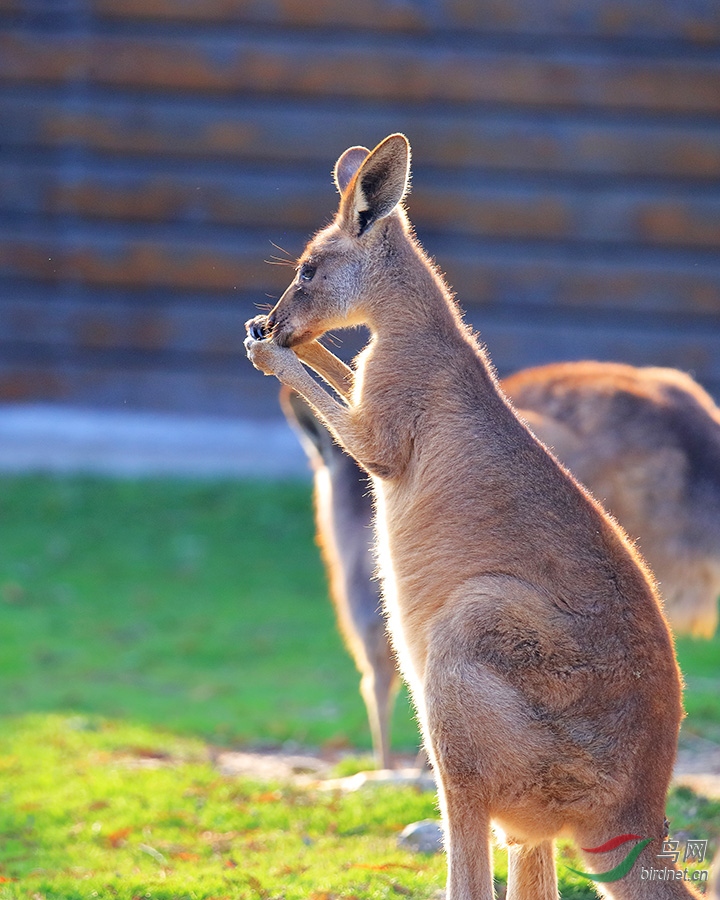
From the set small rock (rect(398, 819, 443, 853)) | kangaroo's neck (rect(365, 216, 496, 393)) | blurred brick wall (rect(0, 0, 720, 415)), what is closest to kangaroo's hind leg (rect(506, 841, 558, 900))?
small rock (rect(398, 819, 443, 853))

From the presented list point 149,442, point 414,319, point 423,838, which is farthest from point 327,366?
point 149,442

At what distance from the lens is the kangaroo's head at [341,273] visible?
390 cm

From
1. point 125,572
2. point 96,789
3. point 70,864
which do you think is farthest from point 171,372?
point 70,864

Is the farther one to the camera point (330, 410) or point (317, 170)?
point (317, 170)

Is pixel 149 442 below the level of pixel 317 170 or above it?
below

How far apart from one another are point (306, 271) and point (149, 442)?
6.73 meters

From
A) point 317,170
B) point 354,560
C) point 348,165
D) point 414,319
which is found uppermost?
point 317,170

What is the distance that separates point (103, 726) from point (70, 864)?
2.23 m

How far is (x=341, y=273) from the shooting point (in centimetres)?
394

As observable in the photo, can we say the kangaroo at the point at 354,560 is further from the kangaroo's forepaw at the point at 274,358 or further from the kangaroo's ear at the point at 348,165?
the kangaroo's forepaw at the point at 274,358

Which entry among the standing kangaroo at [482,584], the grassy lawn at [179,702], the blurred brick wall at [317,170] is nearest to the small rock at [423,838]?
the grassy lawn at [179,702]

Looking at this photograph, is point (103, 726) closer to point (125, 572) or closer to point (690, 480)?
point (125, 572)

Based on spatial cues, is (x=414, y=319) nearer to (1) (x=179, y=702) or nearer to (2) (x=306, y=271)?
(2) (x=306, y=271)

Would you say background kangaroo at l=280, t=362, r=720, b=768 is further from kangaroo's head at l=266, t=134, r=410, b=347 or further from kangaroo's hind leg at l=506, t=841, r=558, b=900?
kangaroo's hind leg at l=506, t=841, r=558, b=900
